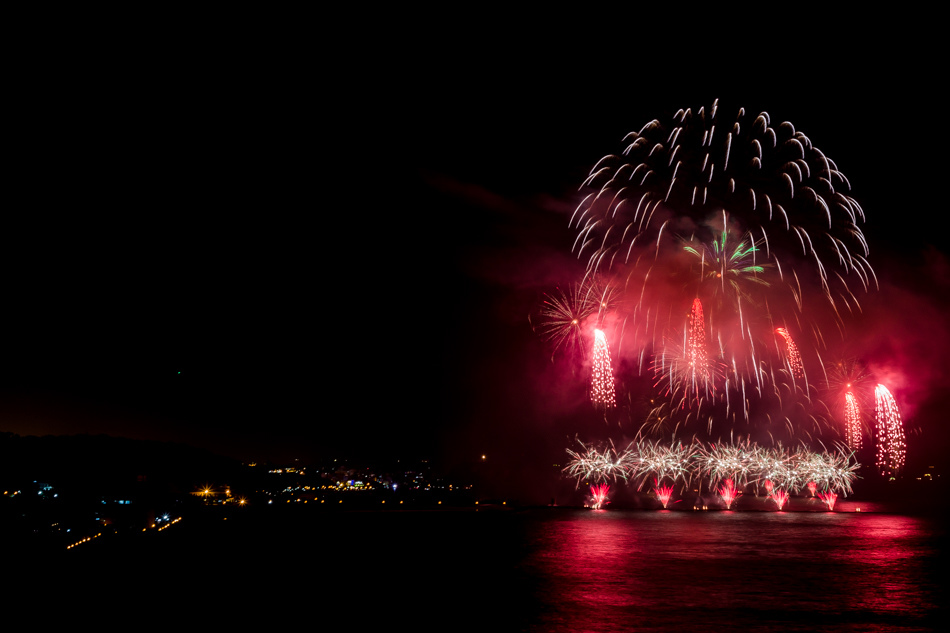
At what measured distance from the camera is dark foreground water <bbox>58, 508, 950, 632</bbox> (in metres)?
10.7

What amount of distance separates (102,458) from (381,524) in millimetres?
103670

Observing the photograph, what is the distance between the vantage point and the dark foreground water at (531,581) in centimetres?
1071

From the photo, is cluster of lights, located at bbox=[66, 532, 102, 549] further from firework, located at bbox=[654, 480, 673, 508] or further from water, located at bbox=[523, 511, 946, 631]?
firework, located at bbox=[654, 480, 673, 508]

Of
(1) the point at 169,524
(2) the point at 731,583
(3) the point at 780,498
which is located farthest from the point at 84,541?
(3) the point at 780,498

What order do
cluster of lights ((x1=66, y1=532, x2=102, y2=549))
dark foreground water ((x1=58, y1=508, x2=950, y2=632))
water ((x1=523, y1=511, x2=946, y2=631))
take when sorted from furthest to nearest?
cluster of lights ((x1=66, y1=532, x2=102, y2=549)) → dark foreground water ((x1=58, y1=508, x2=950, y2=632)) → water ((x1=523, y1=511, x2=946, y2=631))

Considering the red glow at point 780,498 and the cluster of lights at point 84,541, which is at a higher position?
the red glow at point 780,498

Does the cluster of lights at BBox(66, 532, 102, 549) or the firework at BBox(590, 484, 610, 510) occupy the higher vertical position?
the cluster of lights at BBox(66, 532, 102, 549)

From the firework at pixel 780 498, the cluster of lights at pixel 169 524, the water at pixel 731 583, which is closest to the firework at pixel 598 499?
the firework at pixel 780 498

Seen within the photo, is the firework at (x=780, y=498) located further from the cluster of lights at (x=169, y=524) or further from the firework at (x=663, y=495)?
the cluster of lights at (x=169, y=524)

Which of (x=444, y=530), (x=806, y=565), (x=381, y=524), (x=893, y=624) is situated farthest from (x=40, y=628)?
(x=381, y=524)

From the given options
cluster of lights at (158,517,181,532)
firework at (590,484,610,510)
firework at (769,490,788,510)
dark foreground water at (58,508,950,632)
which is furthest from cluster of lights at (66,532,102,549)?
firework at (769,490,788,510)

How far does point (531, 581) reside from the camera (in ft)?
47.8

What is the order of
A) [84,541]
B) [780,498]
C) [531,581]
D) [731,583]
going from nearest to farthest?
[731,583], [531,581], [84,541], [780,498]

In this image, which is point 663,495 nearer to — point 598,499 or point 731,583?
point 598,499
